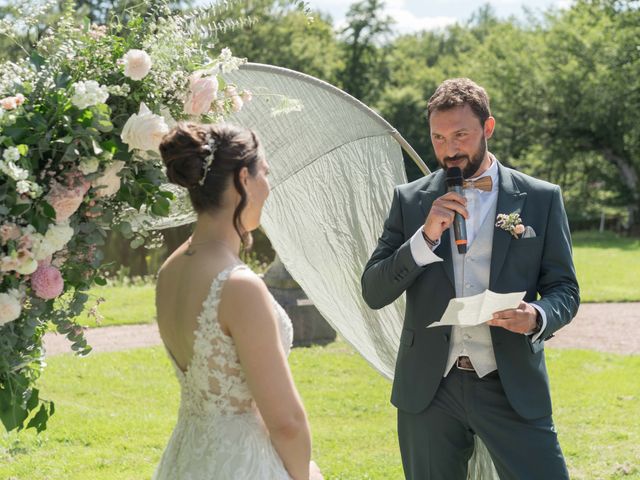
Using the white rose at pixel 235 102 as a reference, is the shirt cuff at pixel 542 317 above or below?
below

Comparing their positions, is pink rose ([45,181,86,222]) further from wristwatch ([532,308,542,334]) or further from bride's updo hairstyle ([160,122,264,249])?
wristwatch ([532,308,542,334])

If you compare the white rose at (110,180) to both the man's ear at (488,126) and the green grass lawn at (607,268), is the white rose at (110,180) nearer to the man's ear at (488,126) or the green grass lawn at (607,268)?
the man's ear at (488,126)

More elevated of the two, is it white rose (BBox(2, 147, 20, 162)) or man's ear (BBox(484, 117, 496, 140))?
man's ear (BBox(484, 117, 496, 140))

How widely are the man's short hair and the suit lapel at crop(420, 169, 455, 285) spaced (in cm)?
31

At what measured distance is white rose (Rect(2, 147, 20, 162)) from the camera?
247 centimetres

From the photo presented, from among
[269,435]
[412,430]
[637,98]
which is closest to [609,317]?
[412,430]

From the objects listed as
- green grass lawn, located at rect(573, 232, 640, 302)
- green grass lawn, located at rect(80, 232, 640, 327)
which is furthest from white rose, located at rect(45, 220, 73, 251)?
green grass lawn, located at rect(573, 232, 640, 302)

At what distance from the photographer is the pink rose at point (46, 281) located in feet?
8.98

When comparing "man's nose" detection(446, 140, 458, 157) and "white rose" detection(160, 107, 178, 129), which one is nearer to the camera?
"white rose" detection(160, 107, 178, 129)

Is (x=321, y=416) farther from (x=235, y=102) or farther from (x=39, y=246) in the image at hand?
(x=39, y=246)

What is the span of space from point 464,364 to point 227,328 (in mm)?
1302

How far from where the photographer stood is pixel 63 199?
2.68 m

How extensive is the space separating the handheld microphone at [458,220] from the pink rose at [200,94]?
0.90 m

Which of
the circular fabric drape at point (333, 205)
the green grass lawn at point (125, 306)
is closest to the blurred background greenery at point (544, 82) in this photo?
the green grass lawn at point (125, 306)
